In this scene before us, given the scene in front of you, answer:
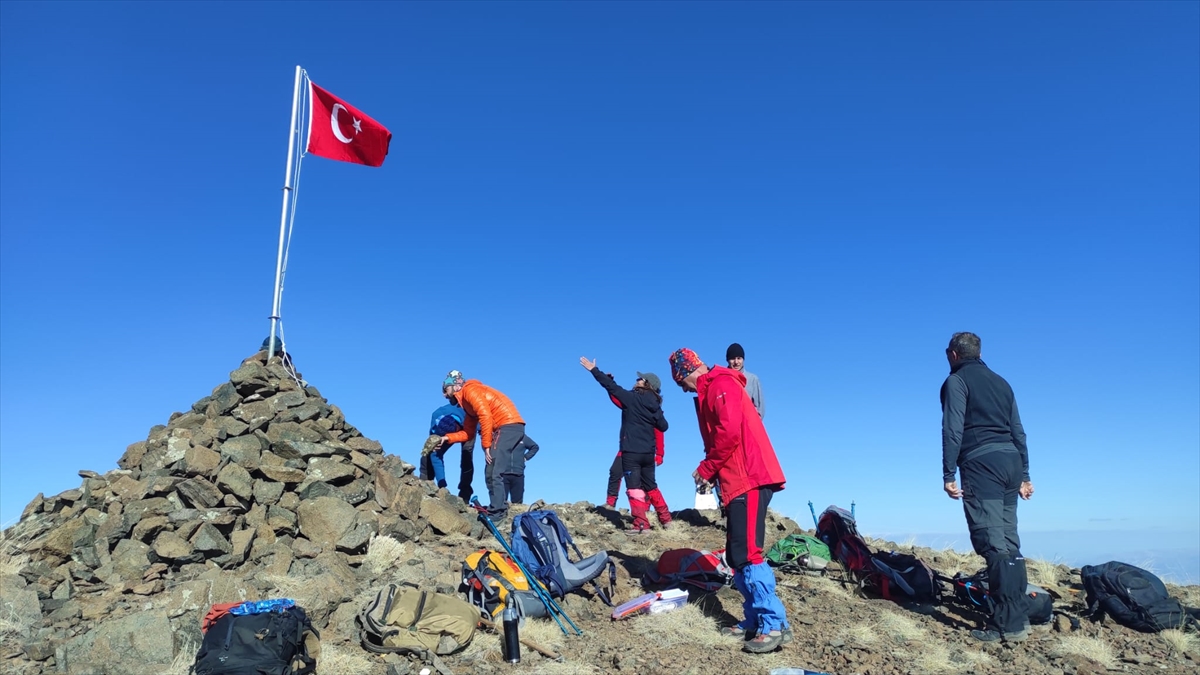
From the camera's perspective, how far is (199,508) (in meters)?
9.20

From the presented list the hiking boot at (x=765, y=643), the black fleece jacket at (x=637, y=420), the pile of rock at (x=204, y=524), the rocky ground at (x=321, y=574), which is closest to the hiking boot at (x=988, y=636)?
the rocky ground at (x=321, y=574)

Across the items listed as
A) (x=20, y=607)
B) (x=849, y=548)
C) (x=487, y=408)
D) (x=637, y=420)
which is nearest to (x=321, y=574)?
(x=20, y=607)

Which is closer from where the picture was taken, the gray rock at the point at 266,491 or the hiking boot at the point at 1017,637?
the hiking boot at the point at 1017,637

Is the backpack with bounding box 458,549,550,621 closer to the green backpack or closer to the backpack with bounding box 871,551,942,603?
the green backpack

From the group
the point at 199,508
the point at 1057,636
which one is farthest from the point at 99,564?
the point at 1057,636

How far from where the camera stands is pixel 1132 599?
7.76 meters

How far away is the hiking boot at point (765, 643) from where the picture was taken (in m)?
6.87

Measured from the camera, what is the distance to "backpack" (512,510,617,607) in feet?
27.6

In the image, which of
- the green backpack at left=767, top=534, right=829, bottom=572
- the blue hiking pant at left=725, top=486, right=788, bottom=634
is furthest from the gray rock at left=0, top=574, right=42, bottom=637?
the green backpack at left=767, top=534, right=829, bottom=572

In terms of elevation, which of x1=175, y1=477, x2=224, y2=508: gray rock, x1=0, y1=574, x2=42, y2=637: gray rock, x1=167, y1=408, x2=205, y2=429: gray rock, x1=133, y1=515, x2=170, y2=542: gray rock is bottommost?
x1=0, y1=574, x2=42, y2=637: gray rock

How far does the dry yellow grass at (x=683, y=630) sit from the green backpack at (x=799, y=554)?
88.1 inches

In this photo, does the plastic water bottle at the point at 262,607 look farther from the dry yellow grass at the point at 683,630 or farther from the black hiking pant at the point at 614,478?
the black hiking pant at the point at 614,478

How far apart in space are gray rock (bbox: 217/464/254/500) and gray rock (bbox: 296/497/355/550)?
0.68 m

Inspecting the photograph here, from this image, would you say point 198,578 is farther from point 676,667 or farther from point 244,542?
point 676,667
